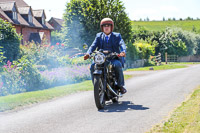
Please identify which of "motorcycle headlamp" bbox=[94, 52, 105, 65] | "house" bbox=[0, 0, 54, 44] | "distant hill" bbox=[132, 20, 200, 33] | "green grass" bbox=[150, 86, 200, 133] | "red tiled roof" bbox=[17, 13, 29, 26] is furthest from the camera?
"distant hill" bbox=[132, 20, 200, 33]

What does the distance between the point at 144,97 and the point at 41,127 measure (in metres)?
4.51

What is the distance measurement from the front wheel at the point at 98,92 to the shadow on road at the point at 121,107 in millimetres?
191

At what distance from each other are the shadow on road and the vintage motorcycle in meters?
0.21

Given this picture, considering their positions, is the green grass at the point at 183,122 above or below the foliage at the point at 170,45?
below

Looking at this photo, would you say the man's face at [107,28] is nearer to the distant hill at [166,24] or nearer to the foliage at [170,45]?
the foliage at [170,45]

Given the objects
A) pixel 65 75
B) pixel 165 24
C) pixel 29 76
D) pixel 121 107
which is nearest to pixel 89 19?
pixel 65 75

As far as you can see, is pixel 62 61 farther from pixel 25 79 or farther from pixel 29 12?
pixel 29 12

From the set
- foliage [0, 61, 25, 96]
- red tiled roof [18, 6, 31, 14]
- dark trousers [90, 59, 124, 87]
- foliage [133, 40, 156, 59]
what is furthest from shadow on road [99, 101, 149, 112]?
red tiled roof [18, 6, 31, 14]

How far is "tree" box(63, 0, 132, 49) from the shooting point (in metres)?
33.9

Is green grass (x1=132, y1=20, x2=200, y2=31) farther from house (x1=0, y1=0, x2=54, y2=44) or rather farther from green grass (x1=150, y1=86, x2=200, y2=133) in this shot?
green grass (x1=150, y1=86, x2=200, y2=133)

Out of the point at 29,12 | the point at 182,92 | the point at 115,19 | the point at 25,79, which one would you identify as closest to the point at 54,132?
the point at 182,92

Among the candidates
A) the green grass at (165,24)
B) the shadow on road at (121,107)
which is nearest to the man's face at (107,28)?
the shadow on road at (121,107)

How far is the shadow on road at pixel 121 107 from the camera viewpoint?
7.55m

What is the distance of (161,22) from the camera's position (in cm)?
12606
